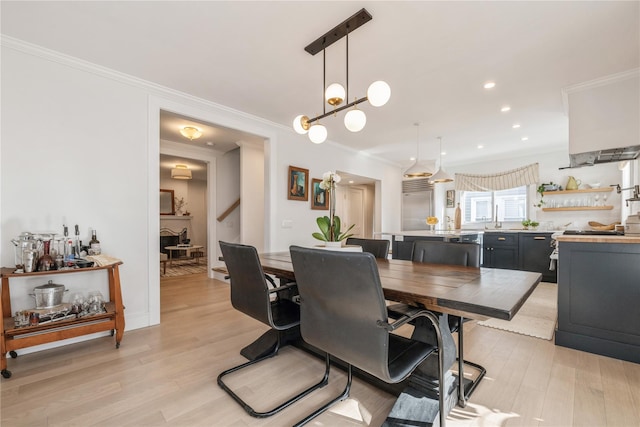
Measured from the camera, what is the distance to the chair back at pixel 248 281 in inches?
63.3

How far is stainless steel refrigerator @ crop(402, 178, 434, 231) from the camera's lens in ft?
21.2

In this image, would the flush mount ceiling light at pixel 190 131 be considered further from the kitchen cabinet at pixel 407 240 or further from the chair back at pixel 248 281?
the kitchen cabinet at pixel 407 240

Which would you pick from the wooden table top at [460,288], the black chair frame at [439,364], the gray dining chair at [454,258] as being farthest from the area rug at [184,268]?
the gray dining chair at [454,258]

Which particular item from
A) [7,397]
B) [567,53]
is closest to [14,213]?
[7,397]

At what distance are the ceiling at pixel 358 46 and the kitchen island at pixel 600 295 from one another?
5.07 ft

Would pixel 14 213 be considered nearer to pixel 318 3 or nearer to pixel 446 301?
pixel 318 3

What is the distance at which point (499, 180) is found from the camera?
5867mm

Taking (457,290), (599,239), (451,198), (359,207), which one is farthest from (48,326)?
(451,198)

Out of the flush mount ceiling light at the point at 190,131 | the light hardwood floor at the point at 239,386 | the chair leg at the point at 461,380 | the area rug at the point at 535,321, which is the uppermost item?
the flush mount ceiling light at the point at 190,131

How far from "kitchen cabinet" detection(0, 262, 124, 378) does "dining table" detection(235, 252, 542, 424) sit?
1.37 m

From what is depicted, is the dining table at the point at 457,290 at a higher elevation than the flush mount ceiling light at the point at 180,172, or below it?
below

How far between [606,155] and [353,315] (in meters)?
3.50

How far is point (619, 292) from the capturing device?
2111mm

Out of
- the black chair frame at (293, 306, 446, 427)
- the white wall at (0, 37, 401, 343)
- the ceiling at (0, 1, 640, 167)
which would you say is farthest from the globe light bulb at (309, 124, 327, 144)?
the white wall at (0, 37, 401, 343)
